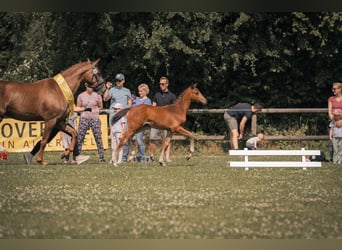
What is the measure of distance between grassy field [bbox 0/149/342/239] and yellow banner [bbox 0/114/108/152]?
7.71m

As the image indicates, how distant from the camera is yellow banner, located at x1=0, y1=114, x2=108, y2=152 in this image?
2192cm

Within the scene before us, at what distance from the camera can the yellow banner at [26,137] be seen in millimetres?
21922

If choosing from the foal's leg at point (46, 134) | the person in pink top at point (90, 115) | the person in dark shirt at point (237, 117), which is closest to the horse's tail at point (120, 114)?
the person in pink top at point (90, 115)

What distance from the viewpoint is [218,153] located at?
22.8 meters

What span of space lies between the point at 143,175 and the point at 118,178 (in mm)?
699

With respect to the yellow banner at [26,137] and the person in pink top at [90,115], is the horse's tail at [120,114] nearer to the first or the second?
the person in pink top at [90,115]

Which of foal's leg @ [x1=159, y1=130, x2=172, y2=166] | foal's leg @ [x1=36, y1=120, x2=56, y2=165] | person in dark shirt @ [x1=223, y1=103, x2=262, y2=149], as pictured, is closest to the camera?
foal's leg @ [x1=36, y1=120, x2=56, y2=165]

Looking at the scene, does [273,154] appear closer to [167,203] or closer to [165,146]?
[165,146]

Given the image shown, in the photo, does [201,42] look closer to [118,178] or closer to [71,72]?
[71,72]

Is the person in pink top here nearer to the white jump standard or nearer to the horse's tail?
the horse's tail

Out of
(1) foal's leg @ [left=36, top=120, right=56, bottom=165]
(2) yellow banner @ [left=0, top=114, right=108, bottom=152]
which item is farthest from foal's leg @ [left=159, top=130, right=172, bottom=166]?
(2) yellow banner @ [left=0, top=114, right=108, bottom=152]

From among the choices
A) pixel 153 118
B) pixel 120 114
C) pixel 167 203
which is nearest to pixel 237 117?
pixel 153 118

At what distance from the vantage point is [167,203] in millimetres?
8953

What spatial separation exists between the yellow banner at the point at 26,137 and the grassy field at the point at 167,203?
25.3ft
